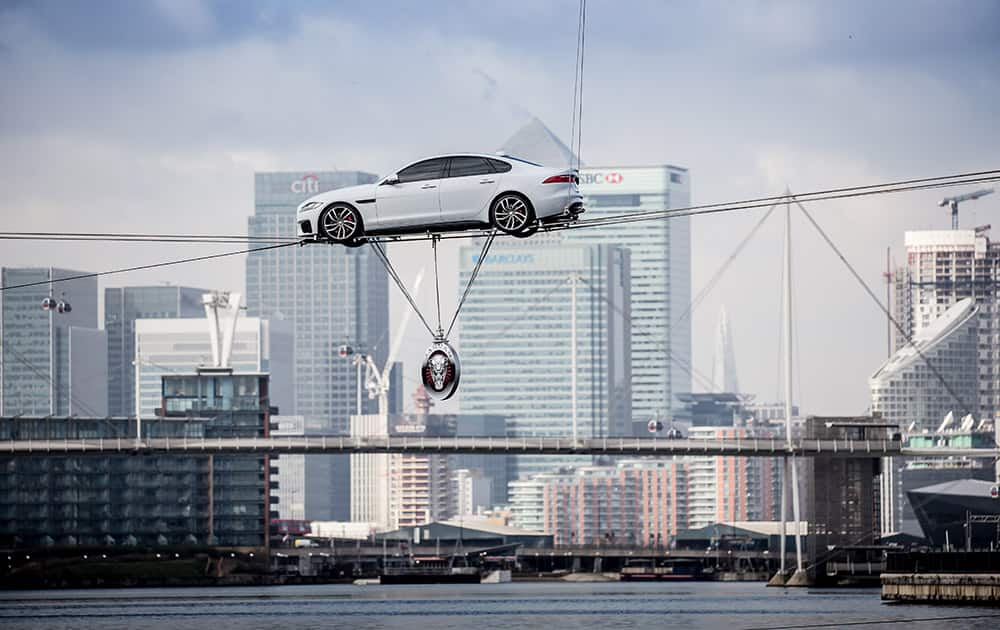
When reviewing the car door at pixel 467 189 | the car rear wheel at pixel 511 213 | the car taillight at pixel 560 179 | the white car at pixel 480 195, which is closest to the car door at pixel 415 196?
the white car at pixel 480 195

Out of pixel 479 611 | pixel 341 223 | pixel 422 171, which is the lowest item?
pixel 479 611

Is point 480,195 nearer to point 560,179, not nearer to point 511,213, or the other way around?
point 511,213

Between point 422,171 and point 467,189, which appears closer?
point 467,189

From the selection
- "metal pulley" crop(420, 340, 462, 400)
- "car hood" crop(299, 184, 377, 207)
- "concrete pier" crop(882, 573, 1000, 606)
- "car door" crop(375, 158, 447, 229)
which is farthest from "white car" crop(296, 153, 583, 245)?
"concrete pier" crop(882, 573, 1000, 606)

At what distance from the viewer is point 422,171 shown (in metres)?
60.2

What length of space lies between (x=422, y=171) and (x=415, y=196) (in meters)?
0.81

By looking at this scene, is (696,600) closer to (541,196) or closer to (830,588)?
(830,588)

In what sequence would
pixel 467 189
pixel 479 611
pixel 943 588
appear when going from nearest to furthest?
1. pixel 467 189
2. pixel 943 588
3. pixel 479 611

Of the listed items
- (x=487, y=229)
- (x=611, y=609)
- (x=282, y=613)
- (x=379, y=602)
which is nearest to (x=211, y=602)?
(x=379, y=602)

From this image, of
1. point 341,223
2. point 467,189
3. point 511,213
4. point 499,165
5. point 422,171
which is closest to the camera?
point 511,213

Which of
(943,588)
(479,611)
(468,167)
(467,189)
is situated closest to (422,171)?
(468,167)

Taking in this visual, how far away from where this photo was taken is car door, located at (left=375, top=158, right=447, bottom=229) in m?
59.9

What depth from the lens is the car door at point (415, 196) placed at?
5988 centimetres

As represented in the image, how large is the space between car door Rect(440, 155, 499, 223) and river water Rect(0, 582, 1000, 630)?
59.0 metres
